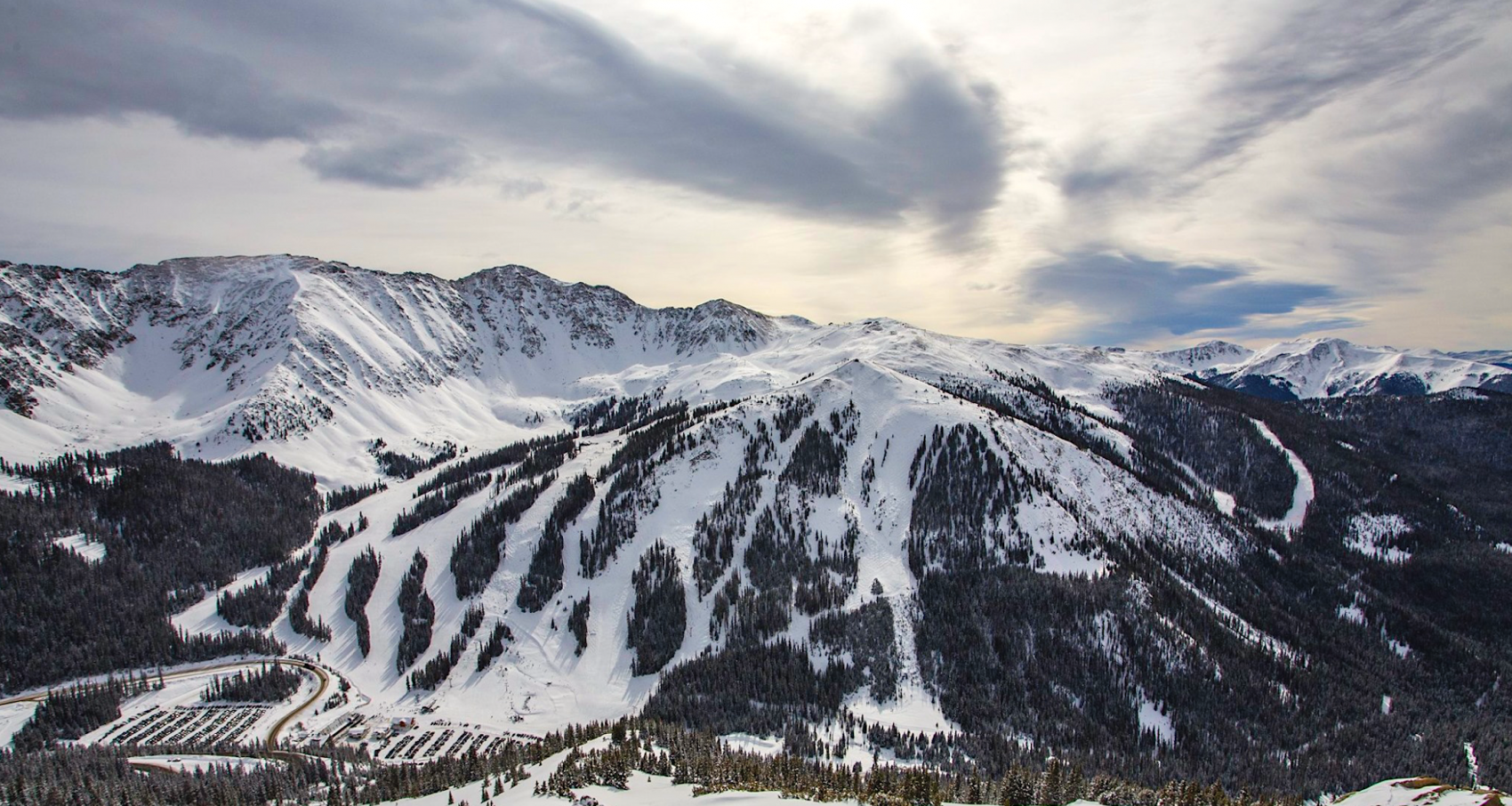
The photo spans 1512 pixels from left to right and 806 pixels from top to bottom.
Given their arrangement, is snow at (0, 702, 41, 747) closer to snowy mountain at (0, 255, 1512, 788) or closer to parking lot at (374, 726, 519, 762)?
snowy mountain at (0, 255, 1512, 788)

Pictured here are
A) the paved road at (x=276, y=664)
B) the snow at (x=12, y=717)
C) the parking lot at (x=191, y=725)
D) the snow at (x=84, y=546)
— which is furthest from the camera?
the snow at (x=84, y=546)

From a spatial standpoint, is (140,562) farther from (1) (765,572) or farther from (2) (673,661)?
(1) (765,572)


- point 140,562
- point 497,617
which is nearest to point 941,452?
point 497,617

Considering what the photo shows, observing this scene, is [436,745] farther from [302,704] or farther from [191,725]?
[191,725]

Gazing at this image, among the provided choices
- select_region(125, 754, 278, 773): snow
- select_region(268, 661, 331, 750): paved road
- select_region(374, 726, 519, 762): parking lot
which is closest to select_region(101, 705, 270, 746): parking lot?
select_region(268, 661, 331, 750): paved road

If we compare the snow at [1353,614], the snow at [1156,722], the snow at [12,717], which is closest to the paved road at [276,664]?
the snow at [12,717]

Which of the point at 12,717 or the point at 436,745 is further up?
the point at 12,717

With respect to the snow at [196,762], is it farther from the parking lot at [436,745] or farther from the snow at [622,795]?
the snow at [622,795]

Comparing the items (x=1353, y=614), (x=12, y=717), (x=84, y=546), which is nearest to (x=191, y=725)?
(x=12, y=717)

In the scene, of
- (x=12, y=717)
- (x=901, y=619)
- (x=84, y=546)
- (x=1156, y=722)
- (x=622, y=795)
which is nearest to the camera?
(x=622, y=795)
